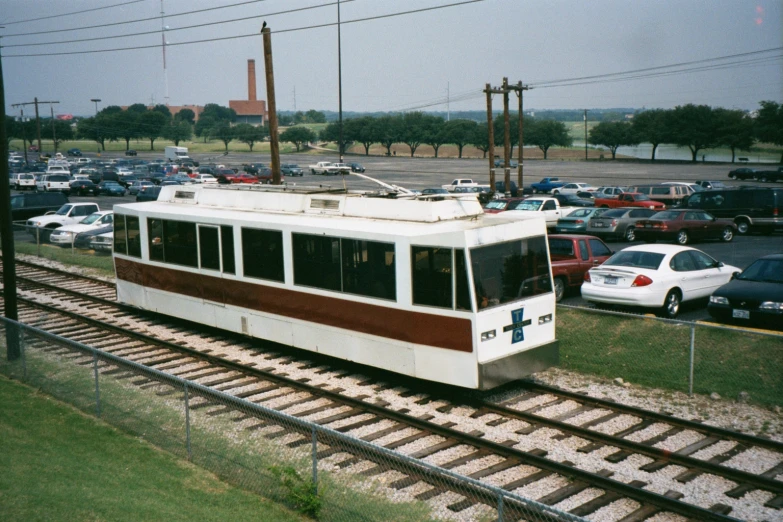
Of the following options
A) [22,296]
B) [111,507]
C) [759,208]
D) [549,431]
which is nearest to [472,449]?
[549,431]

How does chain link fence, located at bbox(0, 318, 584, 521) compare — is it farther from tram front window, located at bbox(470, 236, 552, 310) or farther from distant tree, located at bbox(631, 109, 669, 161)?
distant tree, located at bbox(631, 109, 669, 161)

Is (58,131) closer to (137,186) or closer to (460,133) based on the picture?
(460,133)

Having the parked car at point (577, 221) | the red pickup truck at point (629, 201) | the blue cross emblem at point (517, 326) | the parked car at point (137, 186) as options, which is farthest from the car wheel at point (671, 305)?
the parked car at point (137, 186)

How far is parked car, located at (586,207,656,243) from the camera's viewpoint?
3269 cm

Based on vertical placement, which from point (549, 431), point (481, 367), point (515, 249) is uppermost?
point (515, 249)

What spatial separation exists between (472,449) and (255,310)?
641 cm

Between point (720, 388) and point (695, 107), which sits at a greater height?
point (695, 107)

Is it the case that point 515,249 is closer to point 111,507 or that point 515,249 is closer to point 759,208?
point 111,507

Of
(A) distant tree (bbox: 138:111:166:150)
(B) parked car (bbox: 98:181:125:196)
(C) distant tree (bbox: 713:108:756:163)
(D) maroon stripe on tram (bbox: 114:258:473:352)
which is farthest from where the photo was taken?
(A) distant tree (bbox: 138:111:166:150)

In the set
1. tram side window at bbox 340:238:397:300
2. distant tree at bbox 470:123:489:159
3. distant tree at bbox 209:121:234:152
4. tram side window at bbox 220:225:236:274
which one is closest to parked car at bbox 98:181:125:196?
tram side window at bbox 220:225:236:274

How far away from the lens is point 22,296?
22141 mm

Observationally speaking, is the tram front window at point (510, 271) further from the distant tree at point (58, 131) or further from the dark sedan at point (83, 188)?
the distant tree at point (58, 131)

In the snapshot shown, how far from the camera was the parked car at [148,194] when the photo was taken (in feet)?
171

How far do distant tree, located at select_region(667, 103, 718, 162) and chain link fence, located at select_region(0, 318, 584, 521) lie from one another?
9106cm
